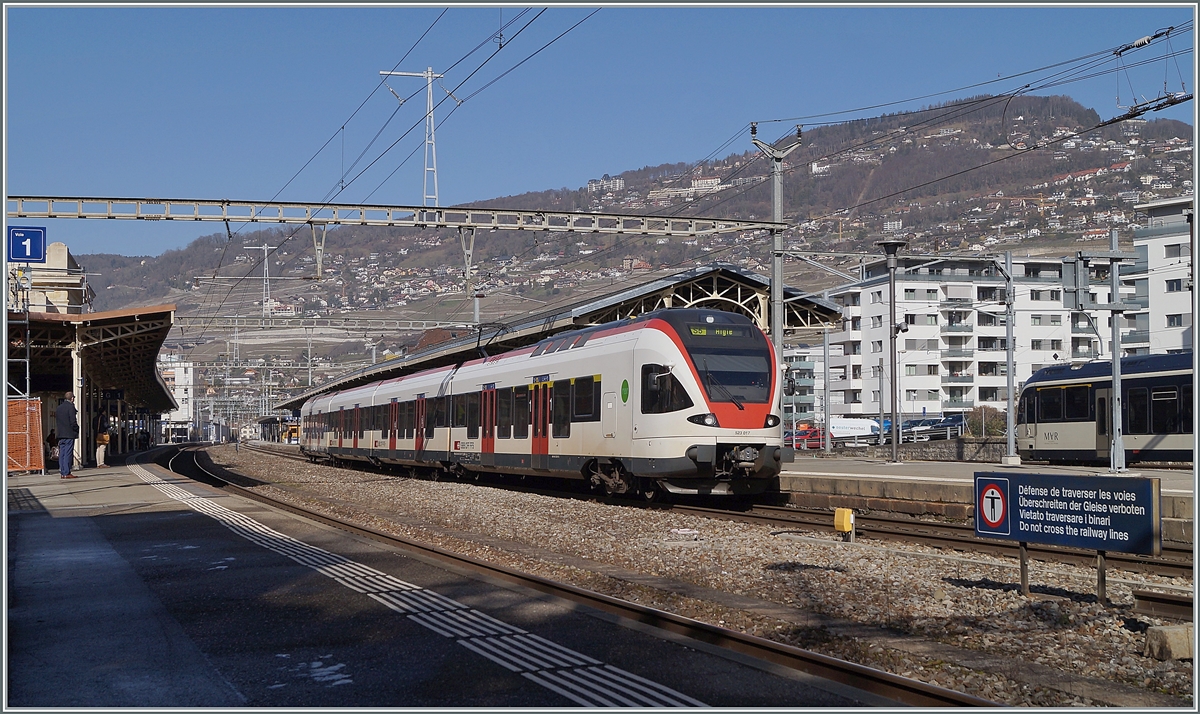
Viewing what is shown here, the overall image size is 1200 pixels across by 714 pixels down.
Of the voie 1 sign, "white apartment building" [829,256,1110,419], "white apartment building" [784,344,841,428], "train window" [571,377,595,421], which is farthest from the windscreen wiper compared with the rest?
"white apartment building" [784,344,841,428]

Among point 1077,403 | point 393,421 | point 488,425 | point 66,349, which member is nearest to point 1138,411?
point 1077,403

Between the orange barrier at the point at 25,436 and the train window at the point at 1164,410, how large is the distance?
92.3 ft

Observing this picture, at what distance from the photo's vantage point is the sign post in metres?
8.71

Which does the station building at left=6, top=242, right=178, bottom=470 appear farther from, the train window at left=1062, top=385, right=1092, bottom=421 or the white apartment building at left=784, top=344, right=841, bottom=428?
the white apartment building at left=784, top=344, right=841, bottom=428

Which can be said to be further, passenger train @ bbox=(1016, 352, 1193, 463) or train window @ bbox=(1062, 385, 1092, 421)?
train window @ bbox=(1062, 385, 1092, 421)

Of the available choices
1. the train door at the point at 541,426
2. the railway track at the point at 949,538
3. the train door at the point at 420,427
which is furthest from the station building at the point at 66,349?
the railway track at the point at 949,538

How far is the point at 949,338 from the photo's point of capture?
82938mm

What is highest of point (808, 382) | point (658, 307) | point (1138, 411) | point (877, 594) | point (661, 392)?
point (658, 307)

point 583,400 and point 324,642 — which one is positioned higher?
point 583,400

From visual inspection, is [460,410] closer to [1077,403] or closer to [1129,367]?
[1077,403]

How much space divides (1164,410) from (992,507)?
2021 cm

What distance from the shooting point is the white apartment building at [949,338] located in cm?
8156

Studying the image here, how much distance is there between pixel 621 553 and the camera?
13.2 m

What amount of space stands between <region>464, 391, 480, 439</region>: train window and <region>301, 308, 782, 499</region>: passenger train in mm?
341
